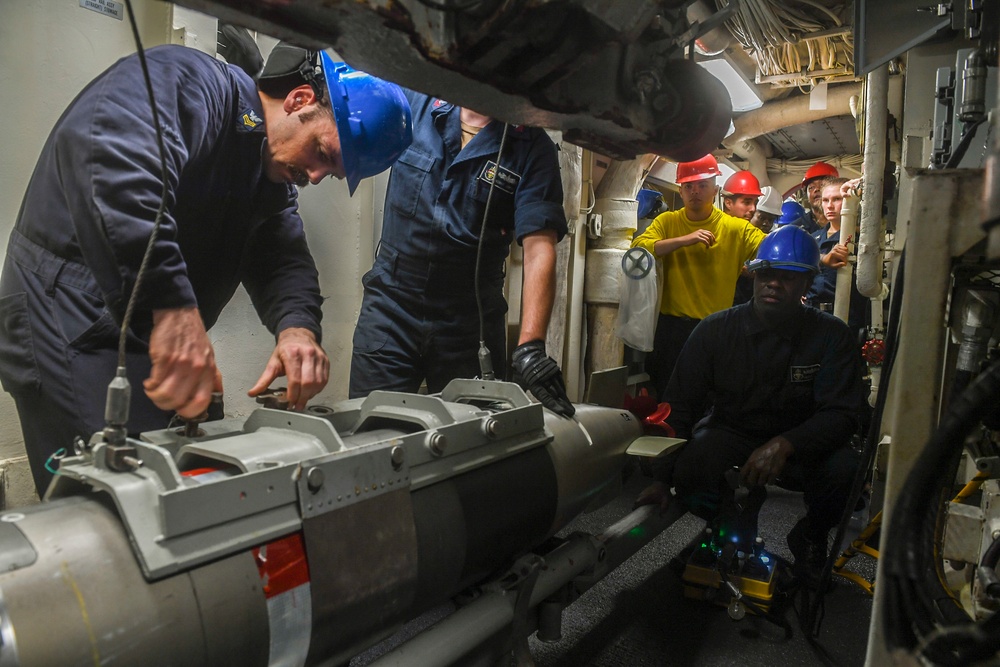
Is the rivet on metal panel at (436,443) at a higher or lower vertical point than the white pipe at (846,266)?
lower

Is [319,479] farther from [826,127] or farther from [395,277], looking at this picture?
[826,127]

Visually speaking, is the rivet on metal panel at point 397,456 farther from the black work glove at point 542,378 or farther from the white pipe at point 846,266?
the white pipe at point 846,266

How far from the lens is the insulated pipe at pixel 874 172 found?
2723 millimetres

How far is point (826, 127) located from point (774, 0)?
3.01m

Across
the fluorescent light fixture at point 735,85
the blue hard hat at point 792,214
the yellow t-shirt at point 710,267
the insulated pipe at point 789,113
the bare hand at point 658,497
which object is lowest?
the bare hand at point 658,497

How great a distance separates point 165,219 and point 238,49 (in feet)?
3.34

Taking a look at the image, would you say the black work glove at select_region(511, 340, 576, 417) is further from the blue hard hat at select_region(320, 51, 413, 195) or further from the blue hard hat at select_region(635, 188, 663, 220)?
the blue hard hat at select_region(635, 188, 663, 220)

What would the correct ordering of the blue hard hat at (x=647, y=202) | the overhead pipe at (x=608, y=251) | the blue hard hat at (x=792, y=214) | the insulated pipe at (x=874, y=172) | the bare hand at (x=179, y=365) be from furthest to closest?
the blue hard hat at (x=792, y=214), the blue hard hat at (x=647, y=202), the overhead pipe at (x=608, y=251), the insulated pipe at (x=874, y=172), the bare hand at (x=179, y=365)

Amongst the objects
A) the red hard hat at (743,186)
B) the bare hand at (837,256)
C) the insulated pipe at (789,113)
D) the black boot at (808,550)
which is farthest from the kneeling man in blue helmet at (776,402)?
the insulated pipe at (789,113)

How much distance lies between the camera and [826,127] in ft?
19.6

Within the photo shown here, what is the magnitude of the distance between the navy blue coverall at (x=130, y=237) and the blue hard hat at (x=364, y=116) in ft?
0.88

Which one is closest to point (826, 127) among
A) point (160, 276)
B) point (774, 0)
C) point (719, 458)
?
point (774, 0)

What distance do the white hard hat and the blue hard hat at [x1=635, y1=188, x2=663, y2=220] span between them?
5.48 feet

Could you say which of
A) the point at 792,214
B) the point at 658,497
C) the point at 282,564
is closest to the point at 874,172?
the point at 658,497
